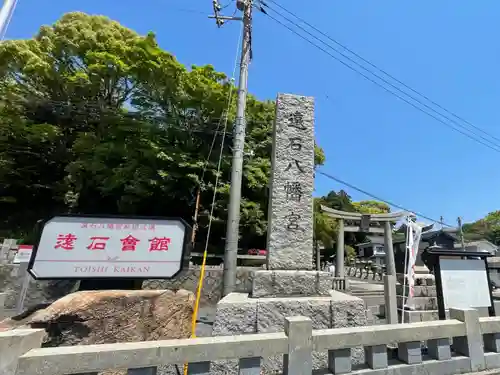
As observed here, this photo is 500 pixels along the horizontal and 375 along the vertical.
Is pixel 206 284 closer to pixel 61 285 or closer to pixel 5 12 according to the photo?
pixel 61 285

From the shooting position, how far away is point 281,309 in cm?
320

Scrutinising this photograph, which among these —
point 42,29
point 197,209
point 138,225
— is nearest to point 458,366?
point 138,225

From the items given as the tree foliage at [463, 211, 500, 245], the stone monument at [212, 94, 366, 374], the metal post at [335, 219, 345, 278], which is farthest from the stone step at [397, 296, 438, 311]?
the tree foliage at [463, 211, 500, 245]

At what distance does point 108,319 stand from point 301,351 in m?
2.13

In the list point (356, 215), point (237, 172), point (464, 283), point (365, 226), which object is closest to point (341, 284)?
point (356, 215)

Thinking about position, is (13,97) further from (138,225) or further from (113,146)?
(138,225)

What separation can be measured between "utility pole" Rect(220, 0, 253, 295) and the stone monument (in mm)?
2936

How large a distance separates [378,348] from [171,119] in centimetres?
1202

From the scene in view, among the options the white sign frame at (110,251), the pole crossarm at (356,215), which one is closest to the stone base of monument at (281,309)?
the white sign frame at (110,251)

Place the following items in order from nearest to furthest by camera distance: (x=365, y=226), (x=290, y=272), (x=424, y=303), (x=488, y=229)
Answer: (x=290, y=272) < (x=424, y=303) < (x=365, y=226) < (x=488, y=229)

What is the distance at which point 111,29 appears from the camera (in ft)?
49.2

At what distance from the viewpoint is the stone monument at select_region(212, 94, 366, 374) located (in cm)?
308

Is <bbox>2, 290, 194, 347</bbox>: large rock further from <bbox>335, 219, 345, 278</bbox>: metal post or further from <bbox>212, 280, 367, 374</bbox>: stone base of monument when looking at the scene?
<bbox>335, 219, 345, 278</bbox>: metal post

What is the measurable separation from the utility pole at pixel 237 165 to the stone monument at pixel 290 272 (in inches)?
116
